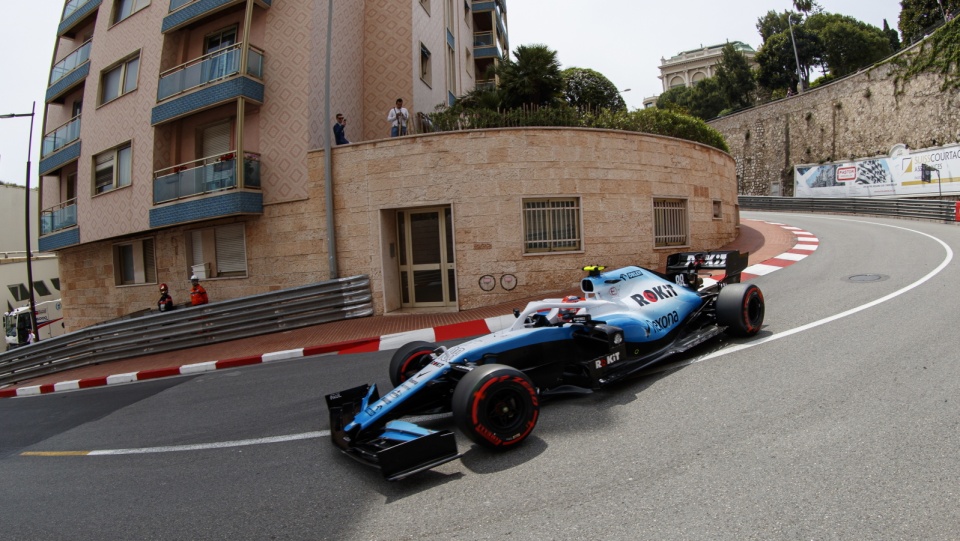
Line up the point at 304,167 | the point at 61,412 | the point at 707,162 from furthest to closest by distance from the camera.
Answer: the point at 707,162 → the point at 304,167 → the point at 61,412

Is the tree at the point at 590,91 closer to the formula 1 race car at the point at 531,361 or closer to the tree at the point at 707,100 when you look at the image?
the formula 1 race car at the point at 531,361

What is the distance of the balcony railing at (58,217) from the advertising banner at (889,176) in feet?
128

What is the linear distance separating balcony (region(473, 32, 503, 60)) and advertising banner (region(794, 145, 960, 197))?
23.8 meters

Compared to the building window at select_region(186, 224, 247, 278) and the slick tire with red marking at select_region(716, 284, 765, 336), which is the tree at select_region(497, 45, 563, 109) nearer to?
the building window at select_region(186, 224, 247, 278)

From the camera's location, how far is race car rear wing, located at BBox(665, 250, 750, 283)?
664 cm

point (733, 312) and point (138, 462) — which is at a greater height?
point (733, 312)

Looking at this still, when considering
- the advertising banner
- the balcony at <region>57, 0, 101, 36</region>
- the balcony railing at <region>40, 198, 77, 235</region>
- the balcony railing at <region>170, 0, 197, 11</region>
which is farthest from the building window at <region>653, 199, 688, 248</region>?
the advertising banner

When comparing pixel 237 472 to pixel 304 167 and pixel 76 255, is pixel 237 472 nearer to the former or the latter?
pixel 304 167

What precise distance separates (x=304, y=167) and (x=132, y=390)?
6.21 metres

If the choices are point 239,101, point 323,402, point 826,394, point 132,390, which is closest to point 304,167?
point 239,101

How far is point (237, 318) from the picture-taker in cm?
1147

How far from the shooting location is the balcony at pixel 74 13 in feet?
60.5

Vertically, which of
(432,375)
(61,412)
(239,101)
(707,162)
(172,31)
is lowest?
(61,412)

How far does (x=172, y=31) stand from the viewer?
1488cm
